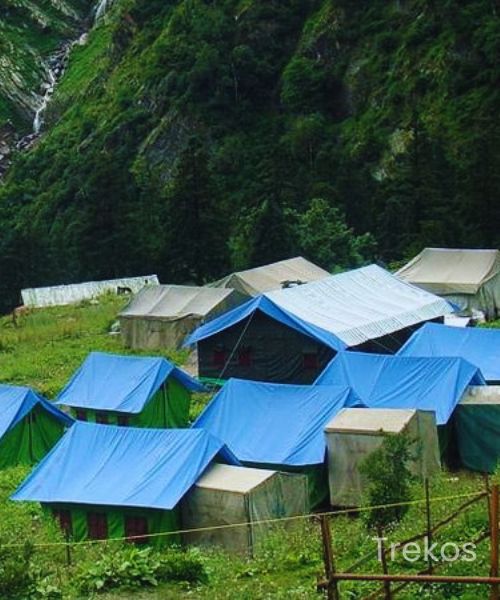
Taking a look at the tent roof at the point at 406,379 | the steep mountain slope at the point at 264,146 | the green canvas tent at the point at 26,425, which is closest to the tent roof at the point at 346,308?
the tent roof at the point at 406,379

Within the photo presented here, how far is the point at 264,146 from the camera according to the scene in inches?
3302

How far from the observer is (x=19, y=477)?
26766 millimetres

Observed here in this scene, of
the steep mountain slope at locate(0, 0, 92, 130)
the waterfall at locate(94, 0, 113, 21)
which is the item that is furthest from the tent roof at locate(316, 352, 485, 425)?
the waterfall at locate(94, 0, 113, 21)

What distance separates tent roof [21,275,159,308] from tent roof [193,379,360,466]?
33.3 m

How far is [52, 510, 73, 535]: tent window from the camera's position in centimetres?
2234

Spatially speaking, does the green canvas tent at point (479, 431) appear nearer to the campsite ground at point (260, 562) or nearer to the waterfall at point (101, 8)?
the campsite ground at point (260, 562)

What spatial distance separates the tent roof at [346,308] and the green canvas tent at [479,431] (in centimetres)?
838

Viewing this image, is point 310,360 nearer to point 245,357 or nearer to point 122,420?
point 245,357

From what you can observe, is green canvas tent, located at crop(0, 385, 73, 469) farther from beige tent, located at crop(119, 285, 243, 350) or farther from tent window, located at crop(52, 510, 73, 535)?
beige tent, located at crop(119, 285, 243, 350)

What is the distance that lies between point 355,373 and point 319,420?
145 inches

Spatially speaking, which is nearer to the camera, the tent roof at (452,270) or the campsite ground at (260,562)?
the campsite ground at (260,562)

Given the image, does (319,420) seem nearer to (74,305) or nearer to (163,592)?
(163,592)

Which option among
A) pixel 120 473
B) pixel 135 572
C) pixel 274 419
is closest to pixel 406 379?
pixel 274 419

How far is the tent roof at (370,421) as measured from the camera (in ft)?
75.0
